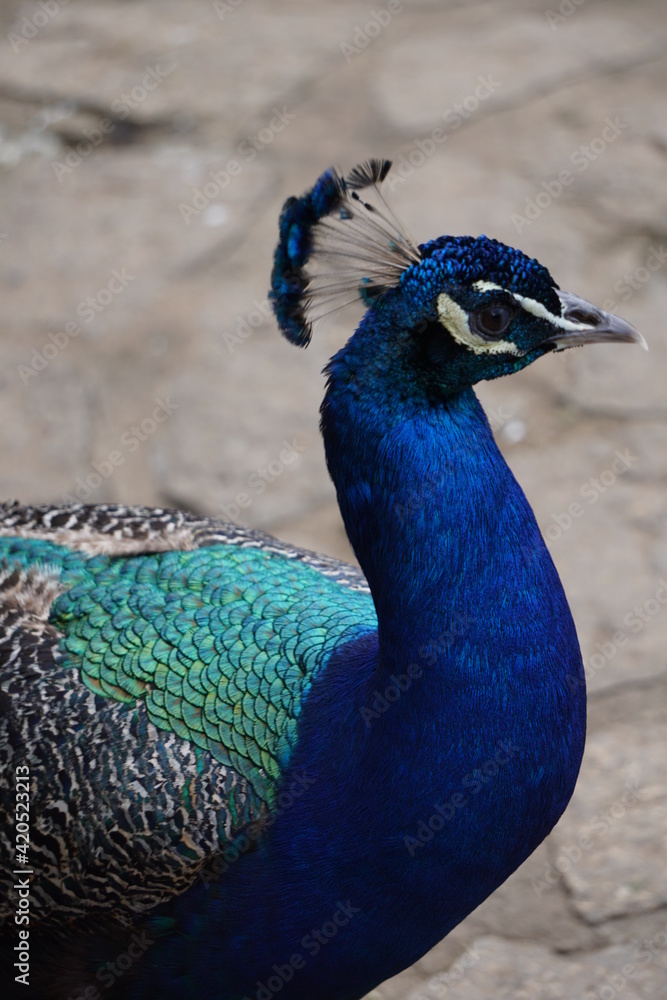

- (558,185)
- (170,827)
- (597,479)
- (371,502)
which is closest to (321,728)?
(170,827)

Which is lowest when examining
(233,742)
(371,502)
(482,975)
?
(482,975)

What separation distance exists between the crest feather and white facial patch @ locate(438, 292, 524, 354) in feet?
0.32

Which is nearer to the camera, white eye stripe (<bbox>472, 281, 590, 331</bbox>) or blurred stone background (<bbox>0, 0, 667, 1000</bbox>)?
white eye stripe (<bbox>472, 281, 590, 331</bbox>)

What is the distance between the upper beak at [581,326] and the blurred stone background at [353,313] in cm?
137

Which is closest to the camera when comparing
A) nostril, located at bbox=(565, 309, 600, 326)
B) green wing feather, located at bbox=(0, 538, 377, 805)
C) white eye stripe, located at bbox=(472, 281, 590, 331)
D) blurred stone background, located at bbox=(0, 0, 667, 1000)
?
white eye stripe, located at bbox=(472, 281, 590, 331)

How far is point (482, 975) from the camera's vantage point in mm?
2633

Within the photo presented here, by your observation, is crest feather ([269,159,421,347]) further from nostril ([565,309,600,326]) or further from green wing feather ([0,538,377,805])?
green wing feather ([0,538,377,805])

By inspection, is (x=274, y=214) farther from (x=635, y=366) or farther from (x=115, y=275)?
(x=635, y=366)

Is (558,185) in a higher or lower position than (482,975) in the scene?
higher

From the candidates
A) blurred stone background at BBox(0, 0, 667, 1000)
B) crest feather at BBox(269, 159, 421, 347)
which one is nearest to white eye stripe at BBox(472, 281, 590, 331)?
crest feather at BBox(269, 159, 421, 347)

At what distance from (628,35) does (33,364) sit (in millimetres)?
2915

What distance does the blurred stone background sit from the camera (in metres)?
2.90

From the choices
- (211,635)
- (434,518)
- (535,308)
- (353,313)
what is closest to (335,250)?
(535,308)

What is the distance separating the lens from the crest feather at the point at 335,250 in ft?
6.33
